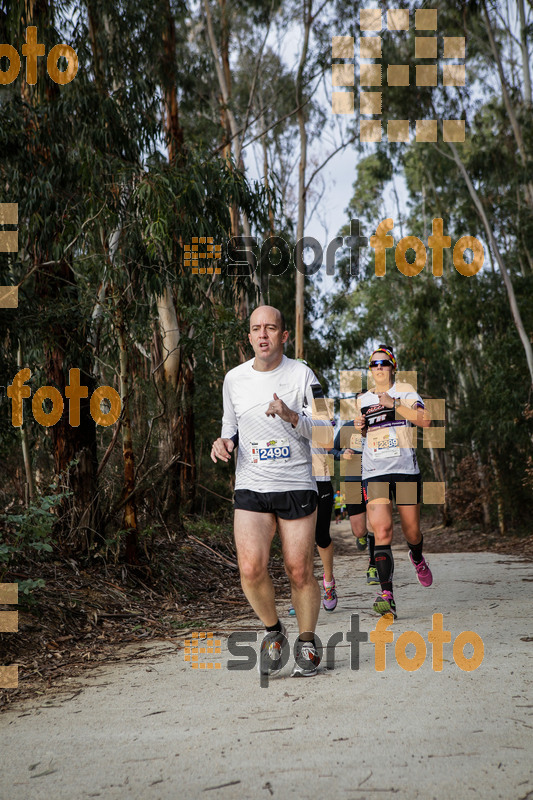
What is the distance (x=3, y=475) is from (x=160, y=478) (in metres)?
4.37

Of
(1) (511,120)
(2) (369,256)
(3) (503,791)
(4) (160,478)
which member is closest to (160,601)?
(4) (160,478)

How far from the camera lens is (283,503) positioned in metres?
4.20

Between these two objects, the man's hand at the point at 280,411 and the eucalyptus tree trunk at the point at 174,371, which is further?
the eucalyptus tree trunk at the point at 174,371

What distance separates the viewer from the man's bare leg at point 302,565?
421 centimetres

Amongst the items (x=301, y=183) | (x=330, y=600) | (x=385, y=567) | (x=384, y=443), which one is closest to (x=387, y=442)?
(x=384, y=443)

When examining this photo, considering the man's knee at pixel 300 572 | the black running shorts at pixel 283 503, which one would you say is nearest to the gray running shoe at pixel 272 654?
the man's knee at pixel 300 572

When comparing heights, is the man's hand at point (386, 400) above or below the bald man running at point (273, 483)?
above

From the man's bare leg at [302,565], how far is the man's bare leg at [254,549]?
3.7 inches

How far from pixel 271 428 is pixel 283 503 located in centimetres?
40

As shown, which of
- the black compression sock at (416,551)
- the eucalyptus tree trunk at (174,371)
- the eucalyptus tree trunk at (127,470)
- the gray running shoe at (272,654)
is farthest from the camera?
the eucalyptus tree trunk at (174,371)

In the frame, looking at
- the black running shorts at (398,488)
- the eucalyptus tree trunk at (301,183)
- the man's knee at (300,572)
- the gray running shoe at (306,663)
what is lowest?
the gray running shoe at (306,663)

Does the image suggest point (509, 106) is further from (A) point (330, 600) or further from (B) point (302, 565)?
(B) point (302, 565)

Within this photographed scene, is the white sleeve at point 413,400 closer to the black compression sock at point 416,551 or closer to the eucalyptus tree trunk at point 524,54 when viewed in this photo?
the black compression sock at point 416,551

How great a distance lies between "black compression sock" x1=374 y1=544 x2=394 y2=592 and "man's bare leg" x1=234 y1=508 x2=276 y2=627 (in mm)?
1535
